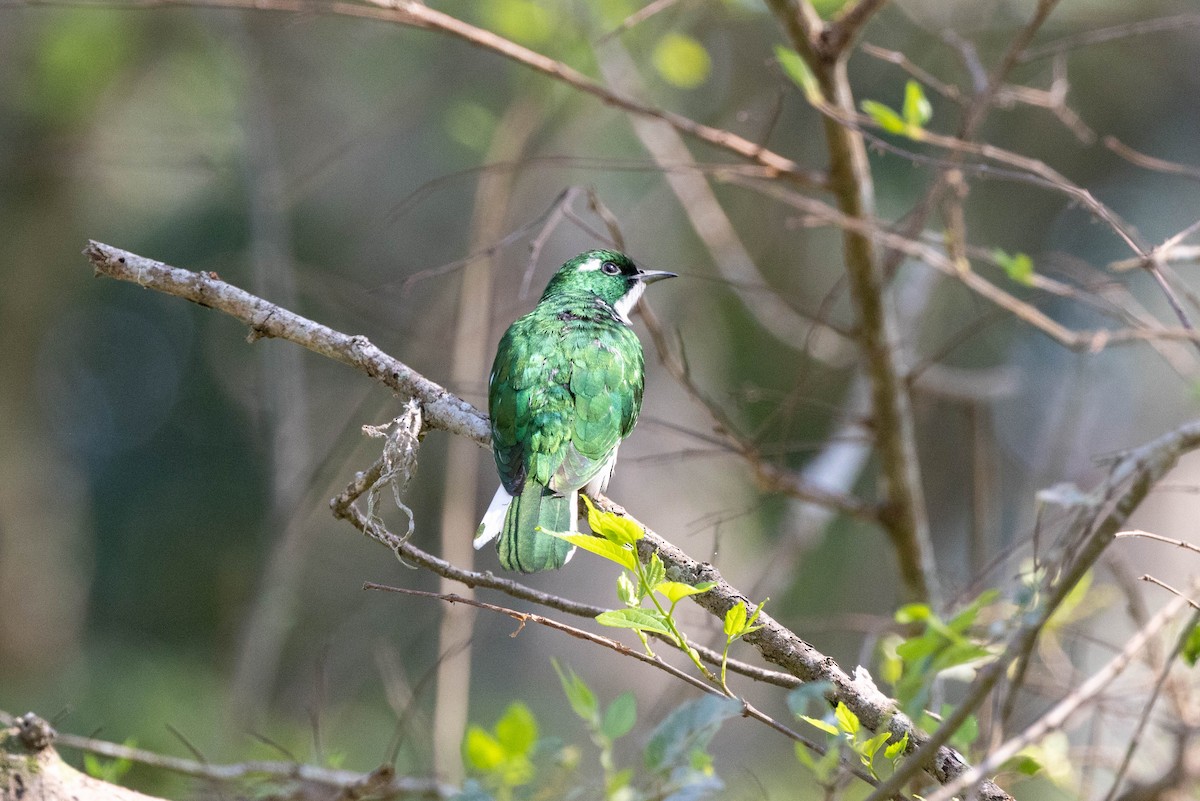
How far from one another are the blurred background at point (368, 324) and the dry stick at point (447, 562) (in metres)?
3.69

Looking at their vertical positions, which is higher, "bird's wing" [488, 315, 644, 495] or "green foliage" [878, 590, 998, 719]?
"bird's wing" [488, 315, 644, 495]

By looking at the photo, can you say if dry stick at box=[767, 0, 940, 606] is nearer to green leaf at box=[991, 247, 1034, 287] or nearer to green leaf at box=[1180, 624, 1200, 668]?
green leaf at box=[991, 247, 1034, 287]

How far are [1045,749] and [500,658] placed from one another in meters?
7.89

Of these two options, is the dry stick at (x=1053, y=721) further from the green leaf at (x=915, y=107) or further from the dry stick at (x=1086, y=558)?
the green leaf at (x=915, y=107)

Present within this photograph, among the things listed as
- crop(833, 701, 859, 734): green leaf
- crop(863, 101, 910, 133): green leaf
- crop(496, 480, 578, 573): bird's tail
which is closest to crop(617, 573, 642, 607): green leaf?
crop(833, 701, 859, 734): green leaf

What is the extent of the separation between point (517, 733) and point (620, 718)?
19 centimetres

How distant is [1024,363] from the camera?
10000mm

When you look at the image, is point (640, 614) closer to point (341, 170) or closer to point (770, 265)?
point (770, 265)

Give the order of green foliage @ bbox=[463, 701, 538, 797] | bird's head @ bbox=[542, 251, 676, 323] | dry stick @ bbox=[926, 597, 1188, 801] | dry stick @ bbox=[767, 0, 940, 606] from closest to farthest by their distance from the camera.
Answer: dry stick @ bbox=[926, 597, 1188, 801] → green foliage @ bbox=[463, 701, 538, 797] → dry stick @ bbox=[767, 0, 940, 606] → bird's head @ bbox=[542, 251, 676, 323]

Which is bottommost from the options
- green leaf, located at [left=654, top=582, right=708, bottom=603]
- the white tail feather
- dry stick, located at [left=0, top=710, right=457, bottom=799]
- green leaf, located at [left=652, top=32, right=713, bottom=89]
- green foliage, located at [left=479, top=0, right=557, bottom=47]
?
dry stick, located at [left=0, top=710, right=457, bottom=799]

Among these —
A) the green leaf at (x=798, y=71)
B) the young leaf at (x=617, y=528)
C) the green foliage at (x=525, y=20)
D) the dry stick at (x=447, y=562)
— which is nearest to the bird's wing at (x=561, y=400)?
the dry stick at (x=447, y=562)

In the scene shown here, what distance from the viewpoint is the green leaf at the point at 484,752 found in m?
1.80

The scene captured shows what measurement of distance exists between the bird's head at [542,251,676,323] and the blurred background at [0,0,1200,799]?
2.07m

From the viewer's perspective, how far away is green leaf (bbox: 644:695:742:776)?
1.67 m
